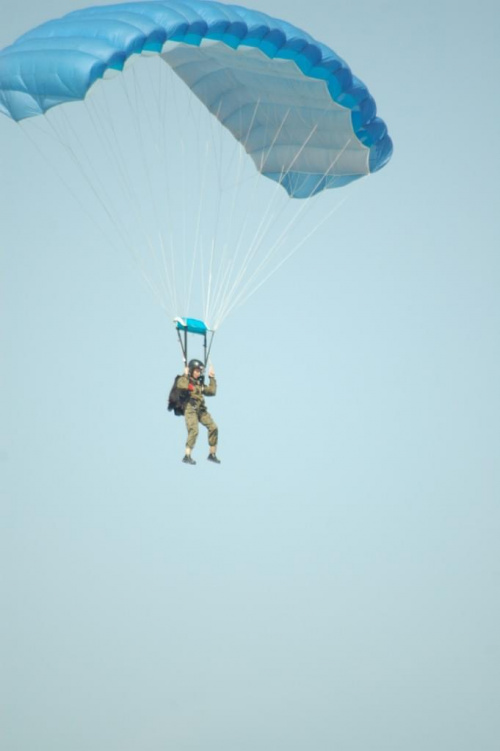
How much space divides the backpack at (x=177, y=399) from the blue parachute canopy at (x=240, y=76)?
13.8ft

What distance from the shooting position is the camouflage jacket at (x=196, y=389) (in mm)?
27625

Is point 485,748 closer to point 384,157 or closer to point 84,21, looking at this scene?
point 384,157

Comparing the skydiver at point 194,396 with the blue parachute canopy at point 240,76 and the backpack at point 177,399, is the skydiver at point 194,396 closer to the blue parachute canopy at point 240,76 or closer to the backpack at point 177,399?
the backpack at point 177,399

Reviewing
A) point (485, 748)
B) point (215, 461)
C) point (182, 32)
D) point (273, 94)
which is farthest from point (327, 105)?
point (485, 748)

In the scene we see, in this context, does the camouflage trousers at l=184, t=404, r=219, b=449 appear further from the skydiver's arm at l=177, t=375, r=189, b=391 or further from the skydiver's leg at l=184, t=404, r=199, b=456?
the skydiver's arm at l=177, t=375, r=189, b=391

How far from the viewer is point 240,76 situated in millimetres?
29453

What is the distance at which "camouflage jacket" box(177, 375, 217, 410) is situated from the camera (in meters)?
27.6

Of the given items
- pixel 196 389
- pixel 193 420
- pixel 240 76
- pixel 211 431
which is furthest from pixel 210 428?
pixel 240 76

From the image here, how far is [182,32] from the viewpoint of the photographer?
86.6 ft

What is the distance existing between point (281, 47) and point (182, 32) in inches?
63.1

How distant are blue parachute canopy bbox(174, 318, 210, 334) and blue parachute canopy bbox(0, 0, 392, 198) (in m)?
3.53

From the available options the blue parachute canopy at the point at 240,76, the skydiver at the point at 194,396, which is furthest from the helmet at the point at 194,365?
the blue parachute canopy at the point at 240,76

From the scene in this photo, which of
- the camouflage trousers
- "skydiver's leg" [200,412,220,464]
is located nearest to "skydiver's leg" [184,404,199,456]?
the camouflage trousers

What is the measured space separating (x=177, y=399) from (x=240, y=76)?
16.7ft
